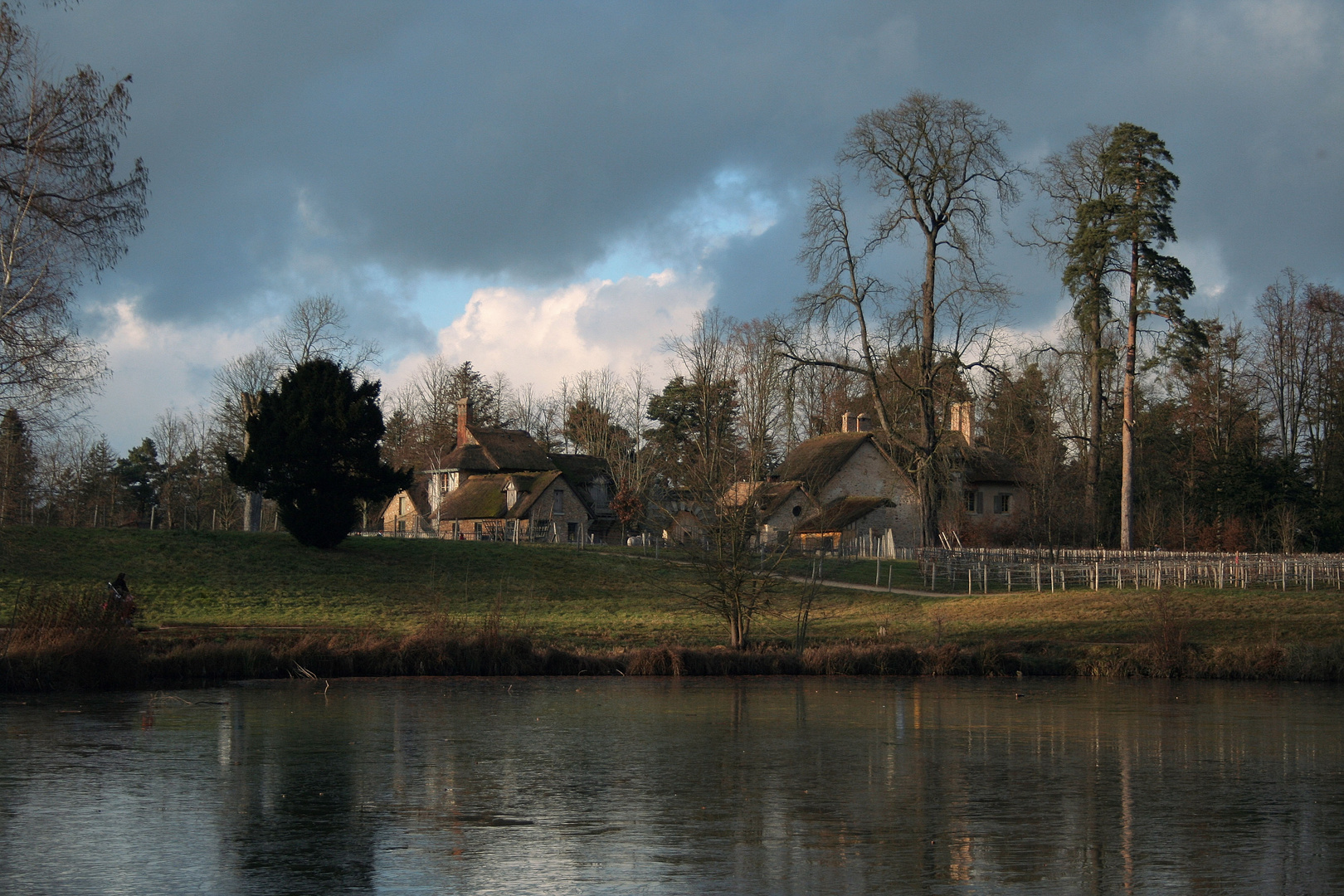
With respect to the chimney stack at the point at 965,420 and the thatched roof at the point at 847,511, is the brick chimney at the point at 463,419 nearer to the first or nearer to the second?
the thatched roof at the point at 847,511

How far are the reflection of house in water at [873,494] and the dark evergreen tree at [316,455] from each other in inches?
686

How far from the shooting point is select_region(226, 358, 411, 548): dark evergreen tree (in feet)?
132

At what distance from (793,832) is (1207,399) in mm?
51134

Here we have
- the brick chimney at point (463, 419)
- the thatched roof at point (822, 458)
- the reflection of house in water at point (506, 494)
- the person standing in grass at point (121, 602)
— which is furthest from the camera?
the brick chimney at point (463, 419)

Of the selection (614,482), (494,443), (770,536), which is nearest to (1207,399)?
(770,536)

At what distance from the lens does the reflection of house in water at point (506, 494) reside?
6066 cm

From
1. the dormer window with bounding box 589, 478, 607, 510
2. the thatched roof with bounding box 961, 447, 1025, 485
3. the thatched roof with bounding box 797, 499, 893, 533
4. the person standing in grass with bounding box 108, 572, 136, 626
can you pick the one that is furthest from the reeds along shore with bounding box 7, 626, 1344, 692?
the dormer window with bounding box 589, 478, 607, 510

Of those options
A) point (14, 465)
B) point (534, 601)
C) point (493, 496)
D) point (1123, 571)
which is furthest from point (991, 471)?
point (14, 465)

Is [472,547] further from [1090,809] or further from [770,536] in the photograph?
[1090,809]

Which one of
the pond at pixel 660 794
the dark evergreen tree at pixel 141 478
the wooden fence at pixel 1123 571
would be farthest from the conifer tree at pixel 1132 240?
the dark evergreen tree at pixel 141 478

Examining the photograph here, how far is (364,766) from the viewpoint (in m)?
13.7

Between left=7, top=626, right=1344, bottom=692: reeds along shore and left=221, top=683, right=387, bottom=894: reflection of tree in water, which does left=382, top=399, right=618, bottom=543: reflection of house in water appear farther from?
left=221, top=683, right=387, bottom=894: reflection of tree in water

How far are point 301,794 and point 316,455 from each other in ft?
97.6

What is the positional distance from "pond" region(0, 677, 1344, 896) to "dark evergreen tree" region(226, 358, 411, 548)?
2090cm
